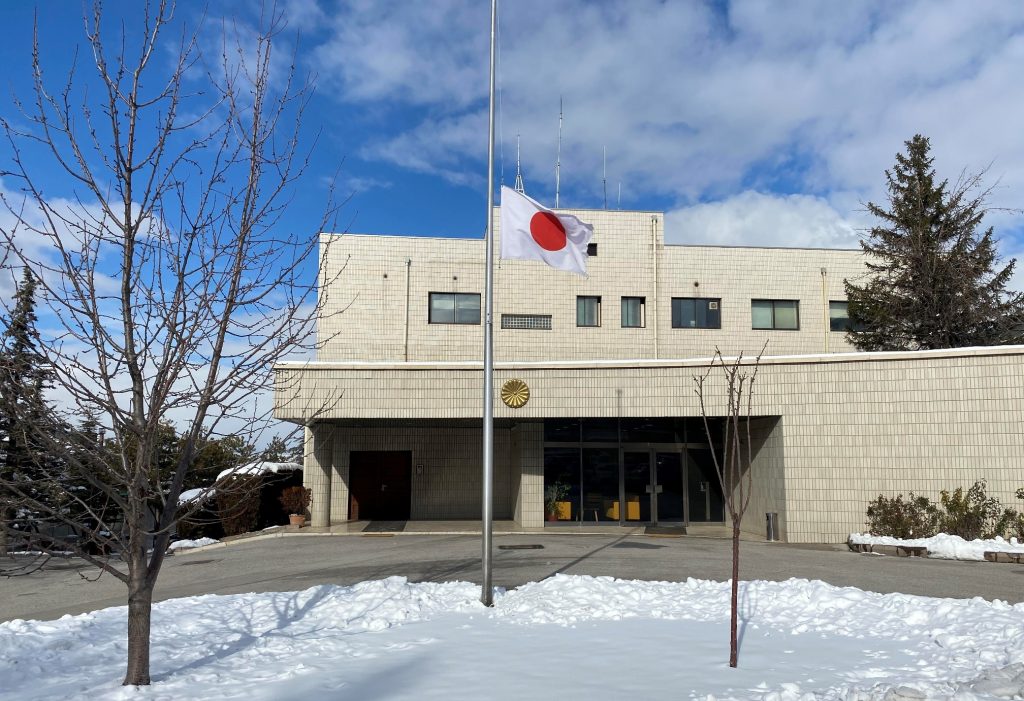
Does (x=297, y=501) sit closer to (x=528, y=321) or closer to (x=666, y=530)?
(x=528, y=321)

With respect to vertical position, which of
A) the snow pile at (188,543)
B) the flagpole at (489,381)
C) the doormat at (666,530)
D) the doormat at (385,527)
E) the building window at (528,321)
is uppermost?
the building window at (528,321)

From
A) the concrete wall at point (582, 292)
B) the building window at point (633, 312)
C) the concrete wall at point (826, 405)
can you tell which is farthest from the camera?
the building window at point (633, 312)

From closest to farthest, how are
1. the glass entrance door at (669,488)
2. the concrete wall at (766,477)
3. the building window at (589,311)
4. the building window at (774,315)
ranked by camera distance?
the concrete wall at (766,477) → the glass entrance door at (669,488) → the building window at (589,311) → the building window at (774,315)

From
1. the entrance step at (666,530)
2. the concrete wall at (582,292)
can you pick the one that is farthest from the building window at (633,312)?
the entrance step at (666,530)

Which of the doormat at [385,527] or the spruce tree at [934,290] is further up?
the spruce tree at [934,290]

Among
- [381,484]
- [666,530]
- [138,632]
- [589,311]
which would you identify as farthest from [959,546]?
[381,484]

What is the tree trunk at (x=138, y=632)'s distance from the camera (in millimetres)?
6402

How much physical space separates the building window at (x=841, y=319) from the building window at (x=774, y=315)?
1.46 m

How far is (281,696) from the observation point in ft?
20.4

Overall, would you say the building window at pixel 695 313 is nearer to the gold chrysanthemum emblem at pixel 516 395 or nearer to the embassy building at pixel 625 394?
the embassy building at pixel 625 394

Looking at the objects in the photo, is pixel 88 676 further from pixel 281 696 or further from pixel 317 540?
pixel 317 540

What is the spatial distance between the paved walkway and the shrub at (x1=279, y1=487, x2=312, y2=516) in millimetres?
3852

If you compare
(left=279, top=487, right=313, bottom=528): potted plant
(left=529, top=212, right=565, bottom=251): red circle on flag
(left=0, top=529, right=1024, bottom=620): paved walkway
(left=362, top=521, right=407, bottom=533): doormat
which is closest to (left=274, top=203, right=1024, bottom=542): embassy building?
(left=279, top=487, right=313, bottom=528): potted plant

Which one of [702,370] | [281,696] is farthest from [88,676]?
[702,370]
